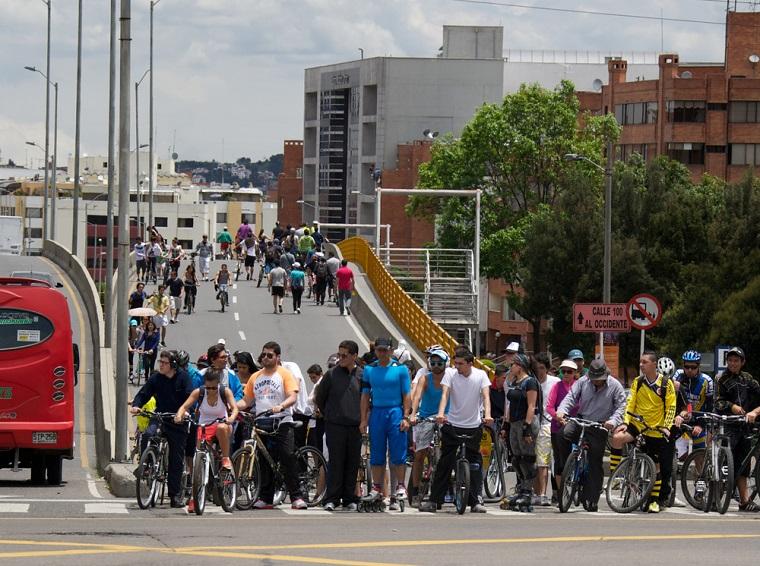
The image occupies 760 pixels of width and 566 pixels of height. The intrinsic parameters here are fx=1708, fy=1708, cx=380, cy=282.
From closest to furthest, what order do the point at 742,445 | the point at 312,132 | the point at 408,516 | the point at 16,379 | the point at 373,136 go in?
1. the point at 408,516
2. the point at 742,445
3. the point at 16,379
4. the point at 373,136
5. the point at 312,132

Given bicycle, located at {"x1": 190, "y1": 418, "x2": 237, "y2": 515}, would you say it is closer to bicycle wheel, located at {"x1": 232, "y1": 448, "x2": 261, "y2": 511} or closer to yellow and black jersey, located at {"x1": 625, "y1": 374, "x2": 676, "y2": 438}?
bicycle wheel, located at {"x1": 232, "y1": 448, "x2": 261, "y2": 511}

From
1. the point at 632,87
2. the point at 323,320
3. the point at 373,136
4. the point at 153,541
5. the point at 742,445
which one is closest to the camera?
the point at 153,541

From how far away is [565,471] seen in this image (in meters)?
17.0

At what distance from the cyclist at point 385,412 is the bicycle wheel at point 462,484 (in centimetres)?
55

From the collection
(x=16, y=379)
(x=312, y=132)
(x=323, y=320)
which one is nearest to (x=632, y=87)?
(x=312, y=132)

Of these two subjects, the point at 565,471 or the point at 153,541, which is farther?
the point at 565,471

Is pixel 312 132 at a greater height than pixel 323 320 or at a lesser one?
greater

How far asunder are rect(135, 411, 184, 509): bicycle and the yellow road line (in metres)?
9.58

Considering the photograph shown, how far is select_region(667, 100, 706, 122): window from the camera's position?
336 feet

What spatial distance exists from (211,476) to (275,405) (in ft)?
3.32

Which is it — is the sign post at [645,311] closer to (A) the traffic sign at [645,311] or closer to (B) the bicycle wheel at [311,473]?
(A) the traffic sign at [645,311]

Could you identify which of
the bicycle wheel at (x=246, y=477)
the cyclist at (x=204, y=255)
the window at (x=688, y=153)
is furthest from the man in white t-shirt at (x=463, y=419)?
the window at (x=688, y=153)

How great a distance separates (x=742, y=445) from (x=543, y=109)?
71205 millimetres

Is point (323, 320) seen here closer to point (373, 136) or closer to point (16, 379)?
point (16, 379)
